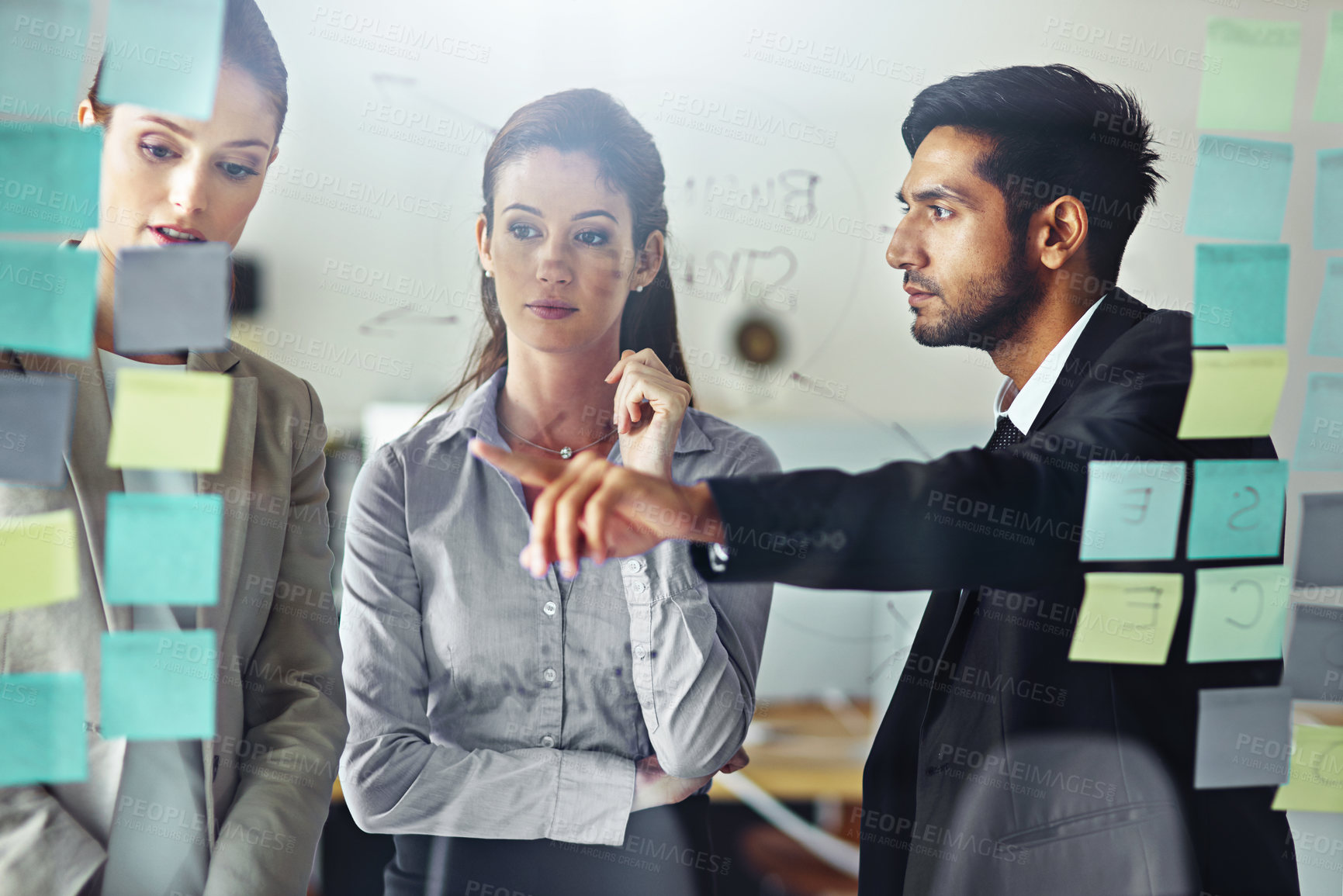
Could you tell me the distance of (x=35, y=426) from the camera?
1.17m

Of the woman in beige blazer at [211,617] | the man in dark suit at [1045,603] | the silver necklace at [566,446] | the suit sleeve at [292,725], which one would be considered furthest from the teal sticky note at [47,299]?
the man in dark suit at [1045,603]

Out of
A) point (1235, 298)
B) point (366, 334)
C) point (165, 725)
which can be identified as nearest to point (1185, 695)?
point (1235, 298)

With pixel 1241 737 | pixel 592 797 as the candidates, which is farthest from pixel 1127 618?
pixel 592 797

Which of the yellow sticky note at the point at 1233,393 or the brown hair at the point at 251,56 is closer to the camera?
the brown hair at the point at 251,56

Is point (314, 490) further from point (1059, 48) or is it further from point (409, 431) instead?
point (1059, 48)

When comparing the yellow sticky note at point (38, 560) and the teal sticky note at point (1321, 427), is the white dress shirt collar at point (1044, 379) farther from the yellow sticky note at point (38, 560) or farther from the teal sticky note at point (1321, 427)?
the yellow sticky note at point (38, 560)

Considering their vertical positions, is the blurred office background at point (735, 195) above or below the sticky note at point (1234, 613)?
above

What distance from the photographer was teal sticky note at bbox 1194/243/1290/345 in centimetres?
138

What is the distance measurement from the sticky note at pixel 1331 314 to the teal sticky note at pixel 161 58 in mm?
1540

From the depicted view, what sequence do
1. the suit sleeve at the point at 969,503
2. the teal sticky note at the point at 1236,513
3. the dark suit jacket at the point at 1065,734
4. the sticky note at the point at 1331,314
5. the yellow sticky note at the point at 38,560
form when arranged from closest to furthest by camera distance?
the suit sleeve at the point at 969,503
the yellow sticky note at the point at 38,560
the dark suit jacket at the point at 1065,734
the teal sticky note at the point at 1236,513
the sticky note at the point at 1331,314

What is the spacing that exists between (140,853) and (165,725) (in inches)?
5.9

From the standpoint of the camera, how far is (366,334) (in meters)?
1.36

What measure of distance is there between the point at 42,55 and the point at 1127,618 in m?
1.54

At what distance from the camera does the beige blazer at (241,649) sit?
1.15 meters
